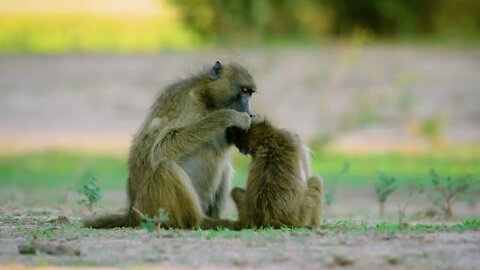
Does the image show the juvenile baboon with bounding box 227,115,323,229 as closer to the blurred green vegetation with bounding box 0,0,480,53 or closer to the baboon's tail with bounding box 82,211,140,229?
the baboon's tail with bounding box 82,211,140,229

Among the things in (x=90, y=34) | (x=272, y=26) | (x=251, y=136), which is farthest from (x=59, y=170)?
(x=272, y=26)

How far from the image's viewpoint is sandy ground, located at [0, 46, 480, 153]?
24.4 m

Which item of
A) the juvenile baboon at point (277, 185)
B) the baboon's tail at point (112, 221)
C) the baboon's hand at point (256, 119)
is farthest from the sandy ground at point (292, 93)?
the juvenile baboon at point (277, 185)

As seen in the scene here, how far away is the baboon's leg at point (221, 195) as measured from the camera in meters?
10.4

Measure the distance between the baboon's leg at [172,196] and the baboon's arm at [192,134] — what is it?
0.36 ft

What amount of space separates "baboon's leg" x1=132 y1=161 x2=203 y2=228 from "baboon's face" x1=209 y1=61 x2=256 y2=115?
0.87 metres

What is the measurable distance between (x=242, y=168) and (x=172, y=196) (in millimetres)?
10964

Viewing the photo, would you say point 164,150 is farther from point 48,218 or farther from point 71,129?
point 71,129

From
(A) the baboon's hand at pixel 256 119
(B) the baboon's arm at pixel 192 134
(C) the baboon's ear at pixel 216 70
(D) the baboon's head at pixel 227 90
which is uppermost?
(C) the baboon's ear at pixel 216 70

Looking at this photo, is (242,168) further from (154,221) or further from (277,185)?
(154,221)

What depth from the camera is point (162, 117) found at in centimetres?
992

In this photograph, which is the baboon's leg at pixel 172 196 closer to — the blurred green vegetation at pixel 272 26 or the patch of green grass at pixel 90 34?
the blurred green vegetation at pixel 272 26

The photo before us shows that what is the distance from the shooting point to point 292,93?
2662cm

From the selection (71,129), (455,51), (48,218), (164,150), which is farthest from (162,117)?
(455,51)
